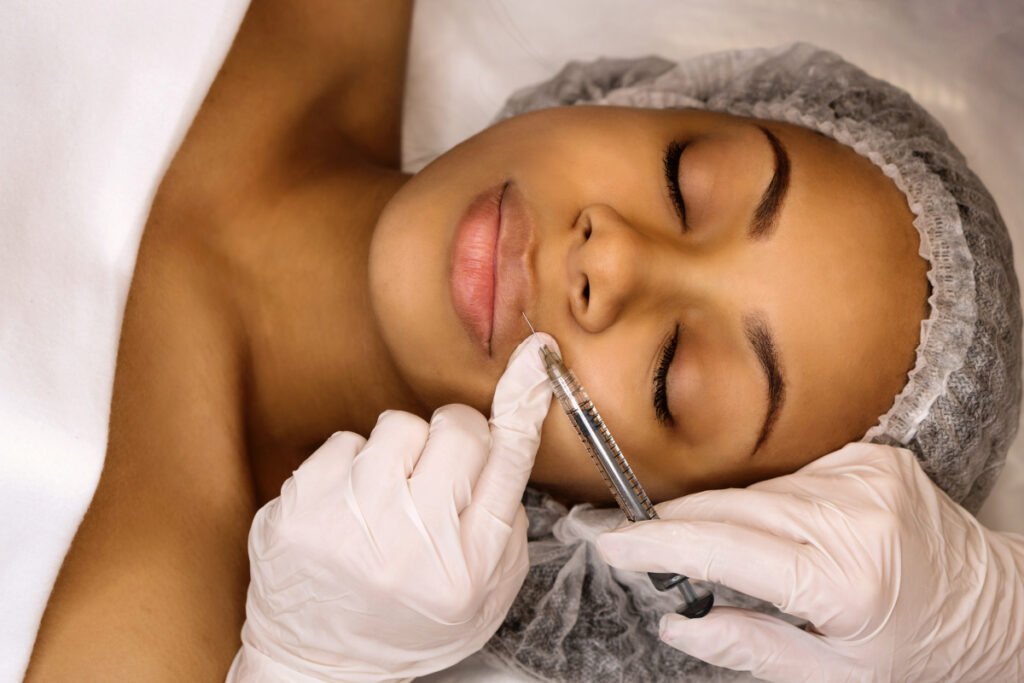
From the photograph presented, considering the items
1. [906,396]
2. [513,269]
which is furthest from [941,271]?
[513,269]

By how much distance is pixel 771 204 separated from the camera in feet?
4.52

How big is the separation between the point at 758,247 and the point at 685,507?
0.42 metres

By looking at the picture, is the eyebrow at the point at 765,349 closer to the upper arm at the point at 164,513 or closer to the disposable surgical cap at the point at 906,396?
the disposable surgical cap at the point at 906,396

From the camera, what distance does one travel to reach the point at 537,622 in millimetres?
1564

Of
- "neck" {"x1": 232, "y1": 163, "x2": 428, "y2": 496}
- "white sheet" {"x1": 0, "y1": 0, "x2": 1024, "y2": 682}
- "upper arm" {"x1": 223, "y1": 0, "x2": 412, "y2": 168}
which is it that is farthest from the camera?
"upper arm" {"x1": 223, "y1": 0, "x2": 412, "y2": 168}

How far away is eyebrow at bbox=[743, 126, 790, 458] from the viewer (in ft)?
4.41

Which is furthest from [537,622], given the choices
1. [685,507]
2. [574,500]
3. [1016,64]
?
[1016,64]

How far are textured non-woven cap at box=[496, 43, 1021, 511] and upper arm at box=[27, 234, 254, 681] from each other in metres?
1.04

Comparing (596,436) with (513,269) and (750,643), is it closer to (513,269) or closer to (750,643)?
(513,269)

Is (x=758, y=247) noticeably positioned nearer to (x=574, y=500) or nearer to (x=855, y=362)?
(x=855, y=362)

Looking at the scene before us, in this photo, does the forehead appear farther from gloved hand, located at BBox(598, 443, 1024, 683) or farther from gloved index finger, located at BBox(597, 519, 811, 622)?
gloved index finger, located at BBox(597, 519, 811, 622)

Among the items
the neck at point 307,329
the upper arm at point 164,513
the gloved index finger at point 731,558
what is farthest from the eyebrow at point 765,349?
the upper arm at point 164,513

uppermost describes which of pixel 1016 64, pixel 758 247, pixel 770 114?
pixel 1016 64

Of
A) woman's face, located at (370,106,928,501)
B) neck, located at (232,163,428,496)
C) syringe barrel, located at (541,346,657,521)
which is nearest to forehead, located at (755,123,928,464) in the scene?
woman's face, located at (370,106,928,501)
